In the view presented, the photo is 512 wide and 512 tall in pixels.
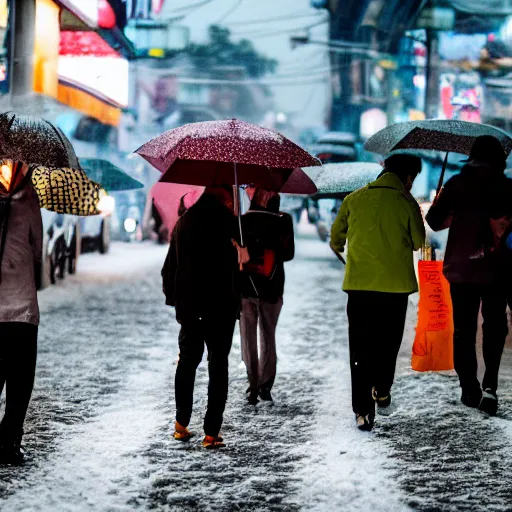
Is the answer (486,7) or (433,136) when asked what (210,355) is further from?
(486,7)

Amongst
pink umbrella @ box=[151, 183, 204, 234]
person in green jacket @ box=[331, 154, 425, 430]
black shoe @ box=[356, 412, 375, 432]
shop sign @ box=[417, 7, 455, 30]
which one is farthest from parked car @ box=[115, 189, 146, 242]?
black shoe @ box=[356, 412, 375, 432]

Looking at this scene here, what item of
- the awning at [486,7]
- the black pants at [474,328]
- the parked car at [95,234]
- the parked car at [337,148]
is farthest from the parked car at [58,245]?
the awning at [486,7]

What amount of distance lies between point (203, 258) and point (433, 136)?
9.63 ft

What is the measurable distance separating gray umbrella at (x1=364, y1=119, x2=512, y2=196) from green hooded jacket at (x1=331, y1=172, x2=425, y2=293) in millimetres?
1145

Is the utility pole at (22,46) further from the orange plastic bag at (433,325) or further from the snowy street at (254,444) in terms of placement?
the orange plastic bag at (433,325)

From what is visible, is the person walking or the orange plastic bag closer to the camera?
the person walking

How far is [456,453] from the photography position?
558cm

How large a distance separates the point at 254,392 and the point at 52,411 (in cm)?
152

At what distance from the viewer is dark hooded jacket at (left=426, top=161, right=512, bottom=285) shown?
21.9ft

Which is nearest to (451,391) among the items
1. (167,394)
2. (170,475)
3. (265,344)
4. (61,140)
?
(265,344)

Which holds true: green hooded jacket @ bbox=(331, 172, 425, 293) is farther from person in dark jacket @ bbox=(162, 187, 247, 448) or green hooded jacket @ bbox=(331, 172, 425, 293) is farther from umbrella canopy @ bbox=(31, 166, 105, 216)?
umbrella canopy @ bbox=(31, 166, 105, 216)

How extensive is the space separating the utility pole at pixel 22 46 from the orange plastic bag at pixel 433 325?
1322cm

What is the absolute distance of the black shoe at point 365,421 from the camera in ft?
20.3

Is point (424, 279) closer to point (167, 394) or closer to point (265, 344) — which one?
Result: point (265, 344)
